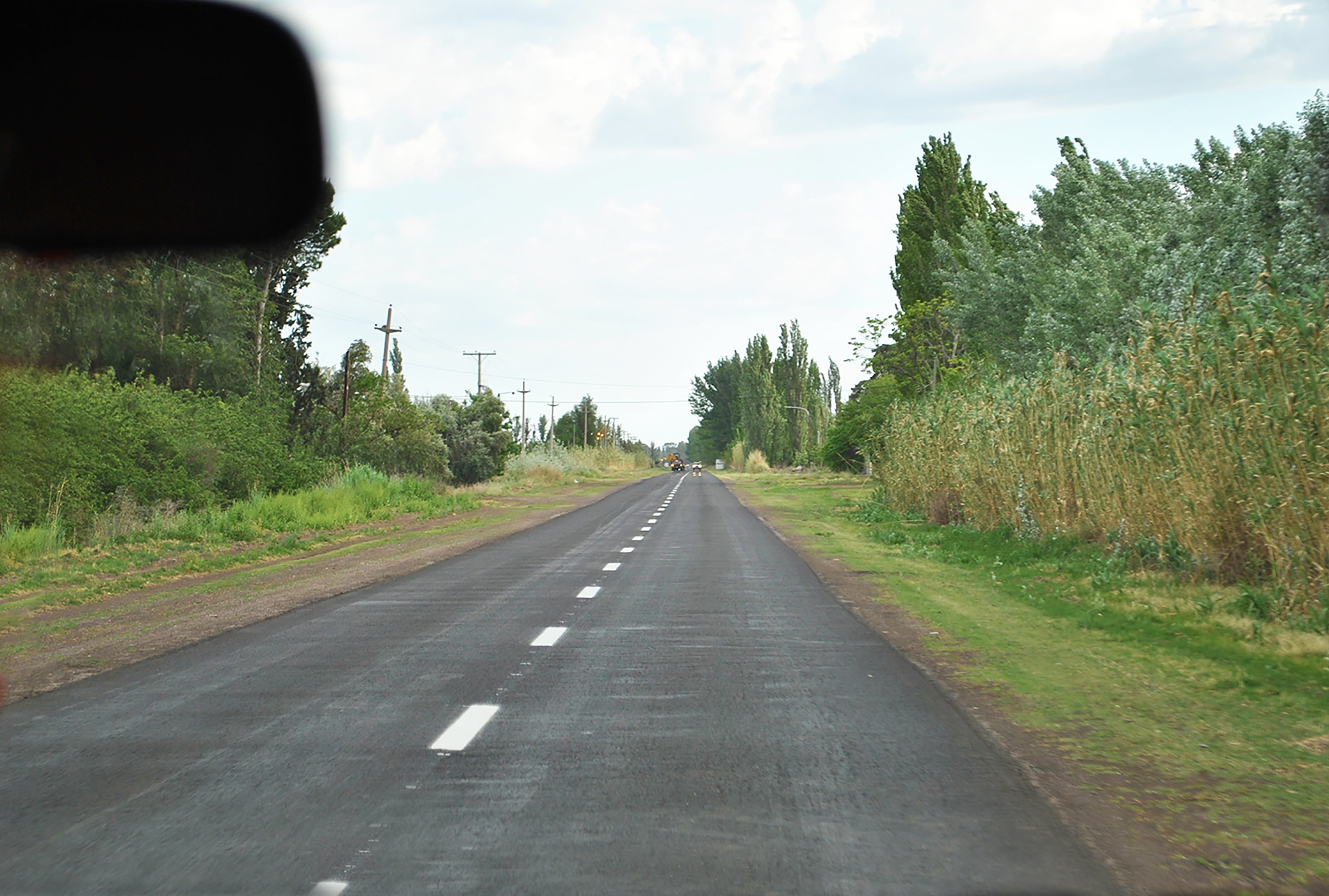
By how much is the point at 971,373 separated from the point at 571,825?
23.9 meters

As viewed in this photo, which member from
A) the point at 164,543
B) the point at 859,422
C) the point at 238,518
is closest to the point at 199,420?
the point at 238,518

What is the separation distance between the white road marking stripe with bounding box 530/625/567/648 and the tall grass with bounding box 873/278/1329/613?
613cm

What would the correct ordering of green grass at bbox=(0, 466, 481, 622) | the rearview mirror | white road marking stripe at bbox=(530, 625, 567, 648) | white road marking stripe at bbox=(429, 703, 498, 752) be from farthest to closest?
the rearview mirror < green grass at bbox=(0, 466, 481, 622) < white road marking stripe at bbox=(530, 625, 567, 648) < white road marking stripe at bbox=(429, 703, 498, 752)

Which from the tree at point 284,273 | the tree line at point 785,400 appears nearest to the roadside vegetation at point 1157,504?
the tree at point 284,273

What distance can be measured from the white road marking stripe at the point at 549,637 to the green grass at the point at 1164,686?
3227 millimetres

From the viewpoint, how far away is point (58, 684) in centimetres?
793

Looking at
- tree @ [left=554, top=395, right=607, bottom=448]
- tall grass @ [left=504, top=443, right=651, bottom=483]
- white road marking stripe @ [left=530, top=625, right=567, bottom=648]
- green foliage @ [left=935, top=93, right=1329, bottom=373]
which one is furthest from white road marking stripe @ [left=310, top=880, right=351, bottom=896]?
tree @ [left=554, top=395, right=607, bottom=448]

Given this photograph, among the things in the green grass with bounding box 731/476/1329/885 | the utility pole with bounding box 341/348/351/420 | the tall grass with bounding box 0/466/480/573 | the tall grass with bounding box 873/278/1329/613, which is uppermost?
the utility pole with bounding box 341/348/351/420

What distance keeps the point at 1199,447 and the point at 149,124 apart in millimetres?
27784

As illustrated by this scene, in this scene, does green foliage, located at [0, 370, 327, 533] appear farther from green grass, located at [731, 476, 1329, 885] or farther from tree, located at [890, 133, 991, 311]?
tree, located at [890, 133, 991, 311]

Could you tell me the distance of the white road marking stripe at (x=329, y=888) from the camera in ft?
13.0

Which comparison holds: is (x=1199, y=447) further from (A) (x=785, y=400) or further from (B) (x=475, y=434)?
(A) (x=785, y=400)

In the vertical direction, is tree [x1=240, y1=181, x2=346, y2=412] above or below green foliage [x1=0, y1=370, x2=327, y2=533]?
above

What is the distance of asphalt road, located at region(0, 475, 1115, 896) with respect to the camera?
4.20 metres
